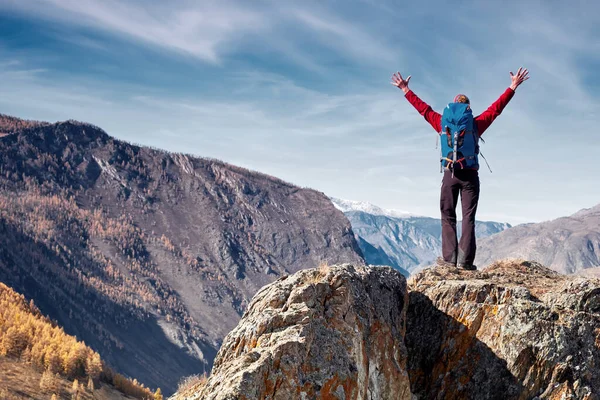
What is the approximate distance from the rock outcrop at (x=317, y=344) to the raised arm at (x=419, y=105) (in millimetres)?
4704

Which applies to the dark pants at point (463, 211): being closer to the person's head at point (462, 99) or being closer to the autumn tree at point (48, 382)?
the person's head at point (462, 99)

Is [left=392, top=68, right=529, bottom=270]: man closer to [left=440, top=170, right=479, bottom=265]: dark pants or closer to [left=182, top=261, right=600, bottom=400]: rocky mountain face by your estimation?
[left=440, top=170, right=479, bottom=265]: dark pants

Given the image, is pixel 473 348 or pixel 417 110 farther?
pixel 417 110

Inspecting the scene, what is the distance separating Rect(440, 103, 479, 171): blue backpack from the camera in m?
12.3

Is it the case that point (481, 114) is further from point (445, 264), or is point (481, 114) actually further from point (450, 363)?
point (450, 363)

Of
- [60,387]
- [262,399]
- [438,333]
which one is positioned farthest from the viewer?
[60,387]

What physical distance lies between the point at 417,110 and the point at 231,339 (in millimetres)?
7645

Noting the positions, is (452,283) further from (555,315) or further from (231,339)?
(231,339)

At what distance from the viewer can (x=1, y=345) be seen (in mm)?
161750

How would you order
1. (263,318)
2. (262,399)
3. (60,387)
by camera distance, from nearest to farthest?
(262,399) → (263,318) → (60,387)

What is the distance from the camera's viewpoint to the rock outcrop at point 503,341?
9.43 meters

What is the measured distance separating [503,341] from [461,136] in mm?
4783

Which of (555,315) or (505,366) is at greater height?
(555,315)

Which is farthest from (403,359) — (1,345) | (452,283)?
(1,345)
